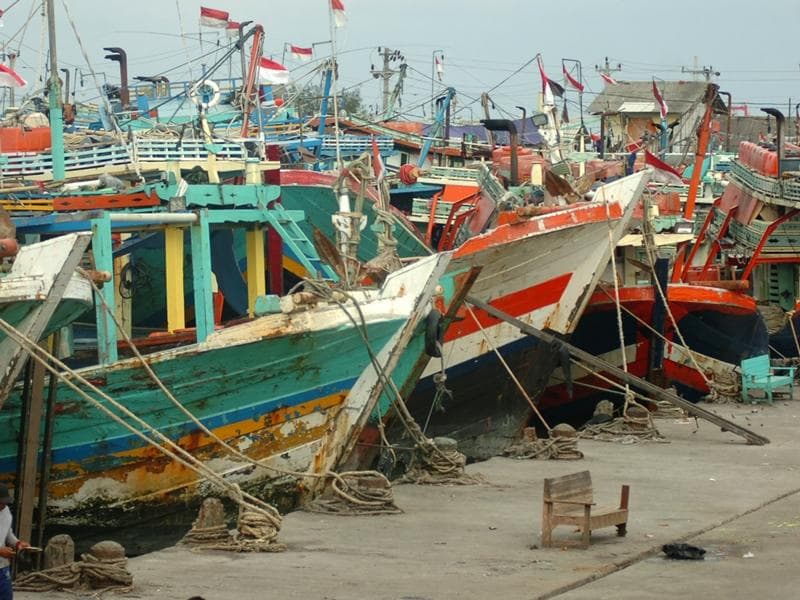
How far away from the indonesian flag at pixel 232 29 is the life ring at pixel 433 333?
9152 mm

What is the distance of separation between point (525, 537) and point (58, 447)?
356 cm

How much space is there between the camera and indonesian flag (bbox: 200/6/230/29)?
2081 centimetres

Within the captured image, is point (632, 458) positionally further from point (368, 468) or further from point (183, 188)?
point (183, 188)

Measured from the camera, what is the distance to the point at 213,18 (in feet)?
68.6

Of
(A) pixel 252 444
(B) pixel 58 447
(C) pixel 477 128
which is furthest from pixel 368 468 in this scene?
(C) pixel 477 128

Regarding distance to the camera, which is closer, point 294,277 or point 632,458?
point 632,458

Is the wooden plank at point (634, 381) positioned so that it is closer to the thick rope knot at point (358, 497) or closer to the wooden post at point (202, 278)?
the wooden post at point (202, 278)

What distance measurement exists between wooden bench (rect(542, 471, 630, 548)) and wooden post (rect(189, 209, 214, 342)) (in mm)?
3715

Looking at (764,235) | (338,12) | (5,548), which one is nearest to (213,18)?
(338,12)

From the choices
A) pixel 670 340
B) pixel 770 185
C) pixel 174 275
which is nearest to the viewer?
pixel 174 275

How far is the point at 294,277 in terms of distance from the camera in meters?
17.6

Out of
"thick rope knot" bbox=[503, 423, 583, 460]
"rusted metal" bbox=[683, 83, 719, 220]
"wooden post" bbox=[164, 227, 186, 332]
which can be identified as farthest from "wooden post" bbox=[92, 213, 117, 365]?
"rusted metal" bbox=[683, 83, 719, 220]

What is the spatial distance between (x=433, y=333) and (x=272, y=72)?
7957mm

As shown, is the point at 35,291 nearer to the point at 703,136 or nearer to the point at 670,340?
the point at 670,340
